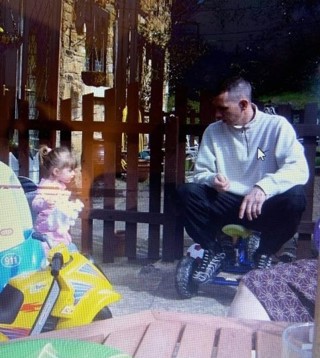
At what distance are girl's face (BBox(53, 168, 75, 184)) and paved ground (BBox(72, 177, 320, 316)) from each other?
0.14 metres

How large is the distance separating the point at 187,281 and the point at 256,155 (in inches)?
19.9

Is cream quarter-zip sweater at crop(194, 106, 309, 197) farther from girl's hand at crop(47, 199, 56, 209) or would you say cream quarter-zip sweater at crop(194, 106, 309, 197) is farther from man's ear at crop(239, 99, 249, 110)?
girl's hand at crop(47, 199, 56, 209)

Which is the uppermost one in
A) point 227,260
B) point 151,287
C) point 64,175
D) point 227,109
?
point 227,109

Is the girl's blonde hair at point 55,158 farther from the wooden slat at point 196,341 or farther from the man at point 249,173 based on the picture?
the wooden slat at point 196,341

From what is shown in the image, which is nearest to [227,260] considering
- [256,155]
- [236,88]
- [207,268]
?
[207,268]

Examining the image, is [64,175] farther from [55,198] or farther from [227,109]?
[227,109]

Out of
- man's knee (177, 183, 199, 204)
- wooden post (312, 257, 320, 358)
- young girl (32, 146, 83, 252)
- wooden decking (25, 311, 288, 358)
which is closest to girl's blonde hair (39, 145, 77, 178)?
young girl (32, 146, 83, 252)

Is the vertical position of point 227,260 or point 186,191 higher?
point 186,191

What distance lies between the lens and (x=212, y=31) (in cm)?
156

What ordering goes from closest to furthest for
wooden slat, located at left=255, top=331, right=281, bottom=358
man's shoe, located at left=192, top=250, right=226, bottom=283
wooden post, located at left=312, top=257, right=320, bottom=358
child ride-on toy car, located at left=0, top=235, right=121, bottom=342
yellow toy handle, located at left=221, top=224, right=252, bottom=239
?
wooden post, located at left=312, top=257, right=320, bottom=358 < wooden slat, located at left=255, top=331, right=281, bottom=358 < child ride-on toy car, located at left=0, top=235, right=121, bottom=342 < yellow toy handle, located at left=221, top=224, right=252, bottom=239 < man's shoe, located at left=192, top=250, right=226, bottom=283

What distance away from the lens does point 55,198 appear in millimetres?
1640

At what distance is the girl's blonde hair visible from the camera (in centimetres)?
167

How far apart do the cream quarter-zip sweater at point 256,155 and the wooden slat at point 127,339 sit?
69cm

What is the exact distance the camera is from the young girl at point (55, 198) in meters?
1.59
